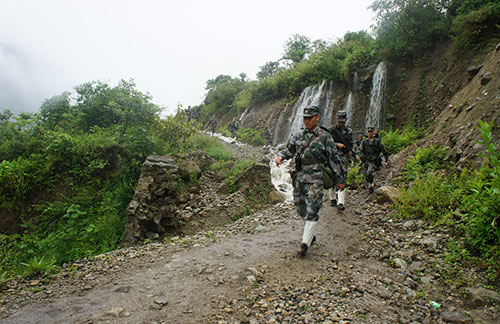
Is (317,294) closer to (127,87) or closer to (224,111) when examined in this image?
(127,87)

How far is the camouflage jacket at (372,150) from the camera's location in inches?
264

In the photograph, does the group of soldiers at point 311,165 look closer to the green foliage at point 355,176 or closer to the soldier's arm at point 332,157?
the soldier's arm at point 332,157

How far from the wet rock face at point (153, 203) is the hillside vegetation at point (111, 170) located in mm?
783

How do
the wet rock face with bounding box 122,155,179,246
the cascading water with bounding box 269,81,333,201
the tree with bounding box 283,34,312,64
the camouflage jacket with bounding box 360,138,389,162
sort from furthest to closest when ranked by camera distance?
1. the tree with bounding box 283,34,312,64
2. the cascading water with bounding box 269,81,333,201
3. the camouflage jacket with bounding box 360,138,389,162
4. the wet rock face with bounding box 122,155,179,246

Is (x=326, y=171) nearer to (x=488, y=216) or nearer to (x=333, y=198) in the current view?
(x=488, y=216)

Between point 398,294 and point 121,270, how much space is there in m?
3.46

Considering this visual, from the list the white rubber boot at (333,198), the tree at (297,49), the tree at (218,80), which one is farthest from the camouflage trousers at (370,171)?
the tree at (218,80)

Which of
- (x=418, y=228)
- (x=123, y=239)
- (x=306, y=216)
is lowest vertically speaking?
(x=418, y=228)

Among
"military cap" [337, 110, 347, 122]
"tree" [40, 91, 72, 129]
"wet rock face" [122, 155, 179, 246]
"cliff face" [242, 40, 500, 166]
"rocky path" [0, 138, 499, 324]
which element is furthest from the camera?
"tree" [40, 91, 72, 129]

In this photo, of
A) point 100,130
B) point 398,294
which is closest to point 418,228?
point 398,294

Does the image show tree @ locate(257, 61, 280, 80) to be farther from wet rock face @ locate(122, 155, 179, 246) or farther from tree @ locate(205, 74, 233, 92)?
wet rock face @ locate(122, 155, 179, 246)

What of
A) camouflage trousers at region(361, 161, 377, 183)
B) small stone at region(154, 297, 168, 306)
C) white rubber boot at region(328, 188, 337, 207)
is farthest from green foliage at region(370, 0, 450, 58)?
small stone at region(154, 297, 168, 306)

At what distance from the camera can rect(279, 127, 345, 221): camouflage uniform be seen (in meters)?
3.42

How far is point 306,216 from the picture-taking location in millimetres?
3420
